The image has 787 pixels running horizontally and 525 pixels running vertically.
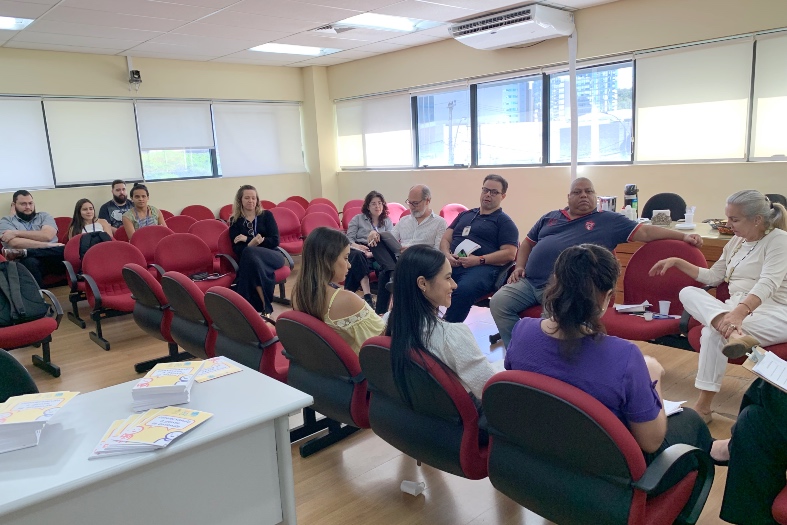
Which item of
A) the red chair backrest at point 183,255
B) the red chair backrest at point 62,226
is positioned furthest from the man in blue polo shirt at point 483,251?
the red chair backrest at point 62,226

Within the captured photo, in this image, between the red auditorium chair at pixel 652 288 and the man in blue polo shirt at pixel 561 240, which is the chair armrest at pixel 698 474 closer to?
the red auditorium chair at pixel 652 288

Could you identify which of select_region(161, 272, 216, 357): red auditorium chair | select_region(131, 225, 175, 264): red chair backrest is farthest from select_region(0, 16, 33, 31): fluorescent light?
select_region(161, 272, 216, 357): red auditorium chair

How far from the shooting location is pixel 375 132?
29.9 ft

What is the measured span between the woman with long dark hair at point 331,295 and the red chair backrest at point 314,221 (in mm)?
4334

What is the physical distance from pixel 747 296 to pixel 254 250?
3.97 meters

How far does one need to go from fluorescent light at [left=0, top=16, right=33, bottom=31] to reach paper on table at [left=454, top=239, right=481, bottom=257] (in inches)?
195

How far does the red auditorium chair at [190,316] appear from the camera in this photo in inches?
131

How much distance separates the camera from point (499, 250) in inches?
171

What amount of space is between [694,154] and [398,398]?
5059 millimetres

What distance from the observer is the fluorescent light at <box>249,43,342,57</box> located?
7.65m

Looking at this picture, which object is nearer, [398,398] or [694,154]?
[398,398]

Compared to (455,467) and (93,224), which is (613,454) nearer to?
(455,467)

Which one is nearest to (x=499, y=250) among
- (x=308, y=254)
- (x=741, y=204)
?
(x=741, y=204)

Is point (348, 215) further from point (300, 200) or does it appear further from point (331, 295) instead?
point (331, 295)
